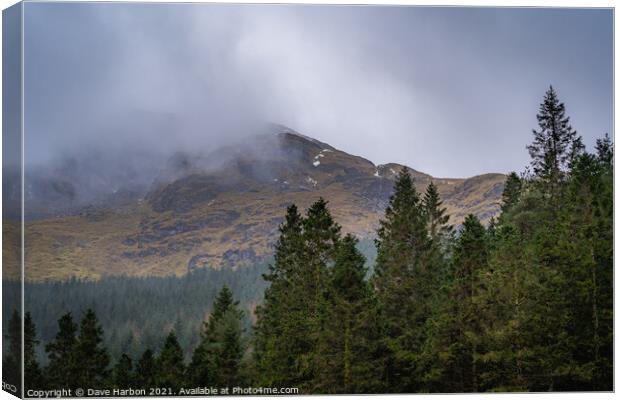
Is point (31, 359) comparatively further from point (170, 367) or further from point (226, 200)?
point (226, 200)

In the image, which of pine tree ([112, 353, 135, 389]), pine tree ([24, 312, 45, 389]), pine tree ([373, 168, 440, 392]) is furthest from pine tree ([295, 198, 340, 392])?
pine tree ([24, 312, 45, 389])

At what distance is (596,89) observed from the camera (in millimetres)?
27438

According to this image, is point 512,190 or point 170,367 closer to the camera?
point 170,367

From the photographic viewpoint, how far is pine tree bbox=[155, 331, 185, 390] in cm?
2650

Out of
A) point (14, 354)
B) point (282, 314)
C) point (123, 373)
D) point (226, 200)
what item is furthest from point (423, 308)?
point (14, 354)

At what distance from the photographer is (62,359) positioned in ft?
84.2

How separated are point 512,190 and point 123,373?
1167cm

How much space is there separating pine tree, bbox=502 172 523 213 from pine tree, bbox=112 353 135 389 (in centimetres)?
1112

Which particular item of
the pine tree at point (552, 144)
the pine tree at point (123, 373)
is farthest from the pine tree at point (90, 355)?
the pine tree at point (552, 144)

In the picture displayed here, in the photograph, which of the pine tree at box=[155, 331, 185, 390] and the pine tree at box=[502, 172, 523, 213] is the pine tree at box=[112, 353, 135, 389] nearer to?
the pine tree at box=[155, 331, 185, 390]

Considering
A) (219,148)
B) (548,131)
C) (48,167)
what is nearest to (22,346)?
(48,167)

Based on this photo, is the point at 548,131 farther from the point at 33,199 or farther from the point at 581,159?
the point at 33,199

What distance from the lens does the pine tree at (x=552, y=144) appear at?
2770 cm

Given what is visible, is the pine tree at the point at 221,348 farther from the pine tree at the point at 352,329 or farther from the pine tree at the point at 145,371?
the pine tree at the point at 352,329
